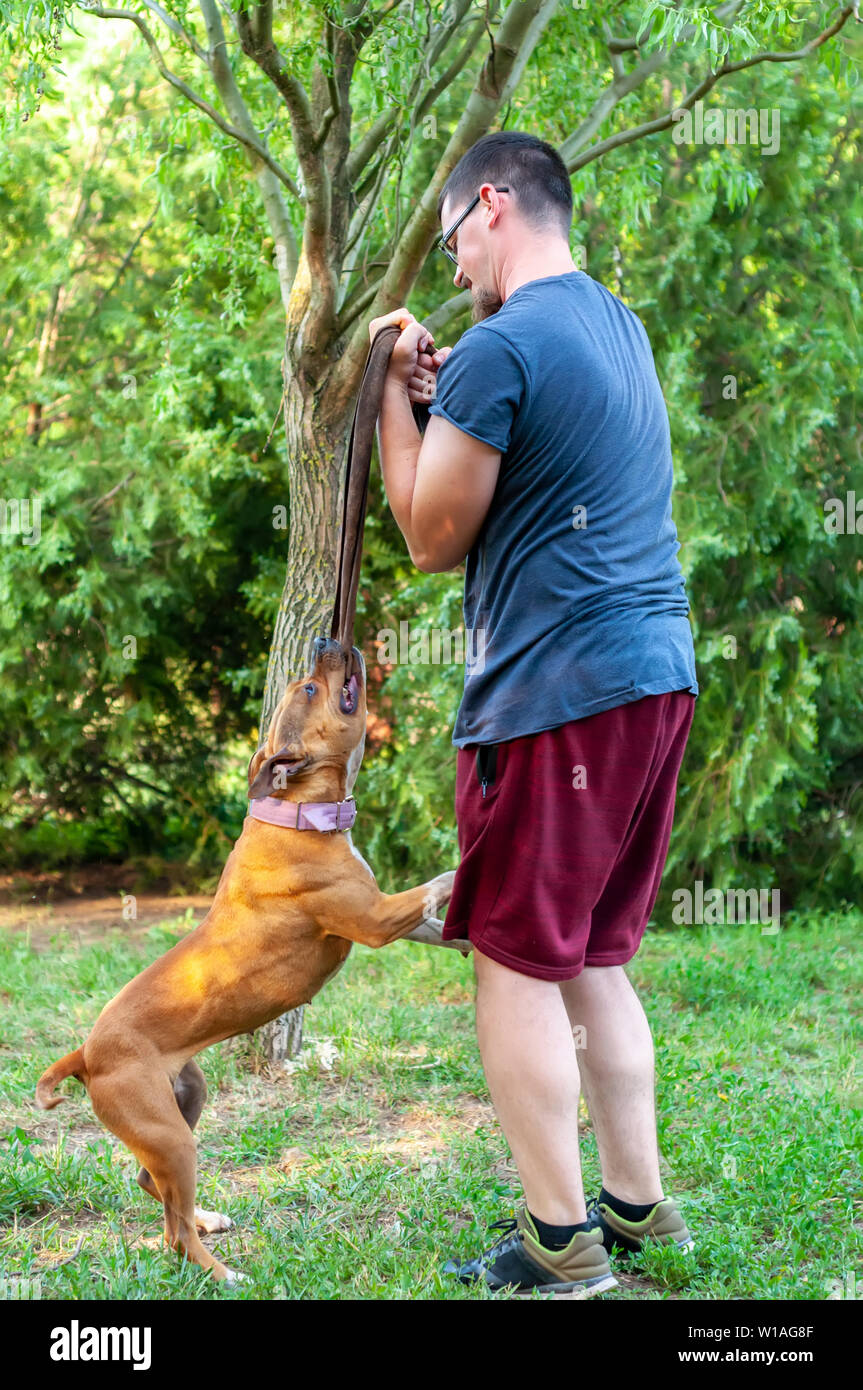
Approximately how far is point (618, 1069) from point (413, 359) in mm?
1757

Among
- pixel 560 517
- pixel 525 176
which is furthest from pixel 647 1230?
pixel 525 176

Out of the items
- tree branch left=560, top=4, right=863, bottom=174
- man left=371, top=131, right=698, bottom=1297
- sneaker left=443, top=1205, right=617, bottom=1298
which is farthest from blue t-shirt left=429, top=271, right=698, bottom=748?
tree branch left=560, top=4, right=863, bottom=174

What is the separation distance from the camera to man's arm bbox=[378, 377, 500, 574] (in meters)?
2.59

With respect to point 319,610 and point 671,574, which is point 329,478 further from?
point 671,574

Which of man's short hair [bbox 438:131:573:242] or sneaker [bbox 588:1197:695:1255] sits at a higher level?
man's short hair [bbox 438:131:573:242]

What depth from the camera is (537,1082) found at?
267cm

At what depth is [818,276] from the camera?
8.15m

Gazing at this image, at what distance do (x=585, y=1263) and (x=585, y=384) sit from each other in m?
1.93

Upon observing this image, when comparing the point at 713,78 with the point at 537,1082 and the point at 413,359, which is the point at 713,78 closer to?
the point at 413,359

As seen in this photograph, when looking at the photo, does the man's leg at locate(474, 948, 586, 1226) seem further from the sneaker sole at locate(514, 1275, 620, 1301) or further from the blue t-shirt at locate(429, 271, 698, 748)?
the blue t-shirt at locate(429, 271, 698, 748)

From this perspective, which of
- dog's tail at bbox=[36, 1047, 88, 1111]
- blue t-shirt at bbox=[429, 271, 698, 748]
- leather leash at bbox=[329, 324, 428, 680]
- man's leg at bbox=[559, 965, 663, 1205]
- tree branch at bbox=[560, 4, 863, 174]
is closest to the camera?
blue t-shirt at bbox=[429, 271, 698, 748]

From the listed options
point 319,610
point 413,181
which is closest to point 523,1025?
point 319,610

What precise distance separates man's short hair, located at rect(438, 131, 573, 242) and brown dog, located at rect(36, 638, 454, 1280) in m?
1.13

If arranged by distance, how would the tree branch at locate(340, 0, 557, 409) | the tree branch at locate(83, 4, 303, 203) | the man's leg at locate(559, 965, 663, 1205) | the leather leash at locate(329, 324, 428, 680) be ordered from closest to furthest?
the leather leash at locate(329, 324, 428, 680) < the man's leg at locate(559, 965, 663, 1205) < the tree branch at locate(340, 0, 557, 409) < the tree branch at locate(83, 4, 303, 203)
